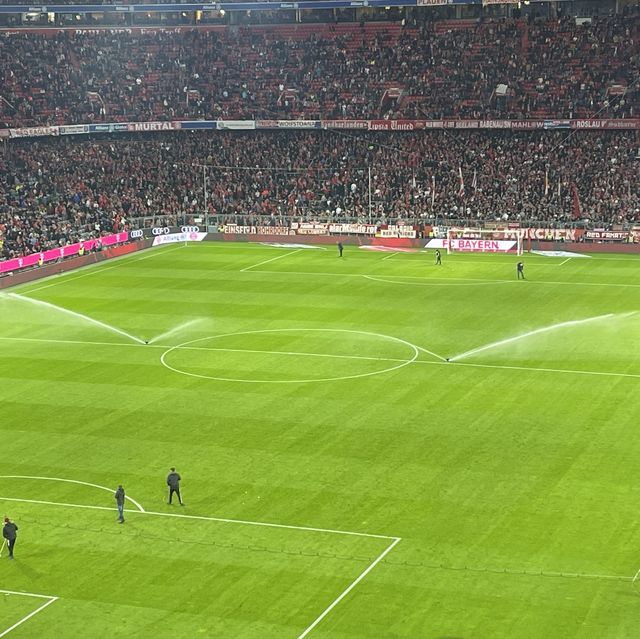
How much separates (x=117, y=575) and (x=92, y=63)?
263 feet

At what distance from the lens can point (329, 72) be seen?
10512 cm

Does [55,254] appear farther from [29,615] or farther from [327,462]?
[29,615]

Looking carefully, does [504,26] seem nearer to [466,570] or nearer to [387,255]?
[387,255]

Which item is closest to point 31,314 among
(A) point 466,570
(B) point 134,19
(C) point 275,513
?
(C) point 275,513

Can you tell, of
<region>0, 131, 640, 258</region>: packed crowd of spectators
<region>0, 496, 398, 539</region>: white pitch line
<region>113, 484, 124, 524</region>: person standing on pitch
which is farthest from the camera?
<region>0, 131, 640, 258</region>: packed crowd of spectators

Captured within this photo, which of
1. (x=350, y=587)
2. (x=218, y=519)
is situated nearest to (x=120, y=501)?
(x=218, y=519)

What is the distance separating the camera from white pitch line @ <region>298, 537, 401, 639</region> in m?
28.7

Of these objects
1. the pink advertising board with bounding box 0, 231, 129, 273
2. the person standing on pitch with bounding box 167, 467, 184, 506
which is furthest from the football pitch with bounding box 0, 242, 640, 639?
the pink advertising board with bounding box 0, 231, 129, 273

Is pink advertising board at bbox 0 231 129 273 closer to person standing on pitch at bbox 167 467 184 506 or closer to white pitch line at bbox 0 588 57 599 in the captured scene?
person standing on pitch at bbox 167 467 184 506

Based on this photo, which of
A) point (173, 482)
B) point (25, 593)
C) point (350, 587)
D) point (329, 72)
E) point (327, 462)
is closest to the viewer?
point (350, 587)

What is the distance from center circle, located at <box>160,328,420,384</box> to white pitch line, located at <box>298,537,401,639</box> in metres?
18.1

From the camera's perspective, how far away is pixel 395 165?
98.0 m

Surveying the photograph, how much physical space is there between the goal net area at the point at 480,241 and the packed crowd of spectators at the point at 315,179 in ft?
6.14

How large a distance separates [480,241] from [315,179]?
19.4m
